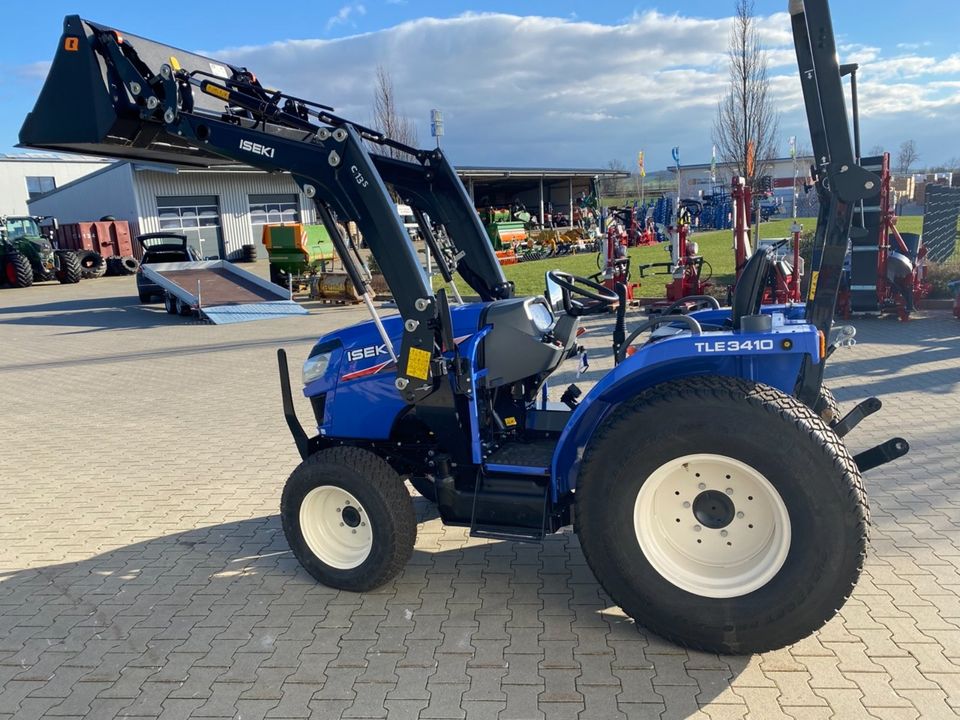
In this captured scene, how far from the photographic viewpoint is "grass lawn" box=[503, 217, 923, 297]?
15470 mm

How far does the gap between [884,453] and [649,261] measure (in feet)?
62.0

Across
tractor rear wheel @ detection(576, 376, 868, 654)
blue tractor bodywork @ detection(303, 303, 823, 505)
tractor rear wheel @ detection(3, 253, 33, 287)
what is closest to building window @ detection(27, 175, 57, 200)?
tractor rear wheel @ detection(3, 253, 33, 287)

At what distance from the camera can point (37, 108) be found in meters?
3.69

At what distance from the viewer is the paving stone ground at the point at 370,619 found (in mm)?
2795

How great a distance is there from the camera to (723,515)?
9.79 ft

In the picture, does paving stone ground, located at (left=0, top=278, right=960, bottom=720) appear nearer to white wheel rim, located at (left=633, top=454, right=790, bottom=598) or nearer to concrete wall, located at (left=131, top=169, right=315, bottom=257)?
white wheel rim, located at (left=633, top=454, right=790, bottom=598)

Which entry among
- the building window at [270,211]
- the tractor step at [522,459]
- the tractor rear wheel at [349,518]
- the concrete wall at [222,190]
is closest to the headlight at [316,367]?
the tractor rear wheel at [349,518]

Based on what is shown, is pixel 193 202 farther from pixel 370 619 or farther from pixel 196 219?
pixel 370 619

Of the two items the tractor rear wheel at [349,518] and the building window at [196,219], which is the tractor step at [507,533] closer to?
the tractor rear wheel at [349,518]

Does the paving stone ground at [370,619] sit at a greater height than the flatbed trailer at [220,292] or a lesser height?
lesser

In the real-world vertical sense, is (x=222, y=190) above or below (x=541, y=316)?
above

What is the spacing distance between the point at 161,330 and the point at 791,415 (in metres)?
13.5

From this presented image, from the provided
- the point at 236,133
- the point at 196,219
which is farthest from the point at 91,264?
the point at 236,133

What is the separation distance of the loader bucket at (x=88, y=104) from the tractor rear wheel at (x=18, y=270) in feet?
75.3
